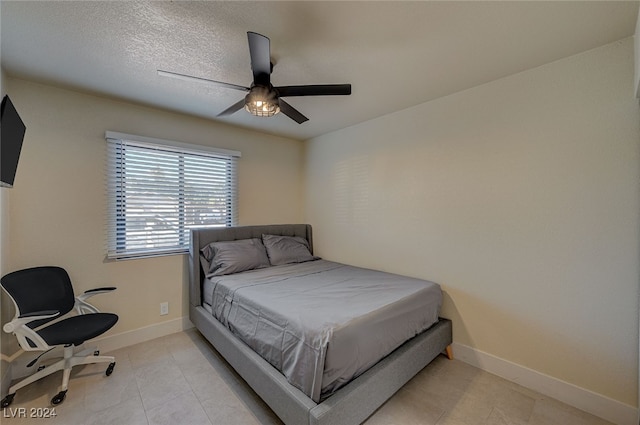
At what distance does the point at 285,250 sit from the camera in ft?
11.1

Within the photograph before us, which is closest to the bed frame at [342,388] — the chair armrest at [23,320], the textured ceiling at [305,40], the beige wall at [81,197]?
the beige wall at [81,197]

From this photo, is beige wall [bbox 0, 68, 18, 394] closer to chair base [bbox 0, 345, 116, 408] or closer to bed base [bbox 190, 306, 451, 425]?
chair base [bbox 0, 345, 116, 408]

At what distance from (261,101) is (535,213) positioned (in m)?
2.24

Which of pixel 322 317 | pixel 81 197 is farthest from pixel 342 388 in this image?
pixel 81 197

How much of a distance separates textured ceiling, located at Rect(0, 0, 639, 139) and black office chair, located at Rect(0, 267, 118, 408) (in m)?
1.67

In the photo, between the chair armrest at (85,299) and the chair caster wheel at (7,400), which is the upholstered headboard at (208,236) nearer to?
the chair armrest at (85,299)

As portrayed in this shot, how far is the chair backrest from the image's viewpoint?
1932 millimetres

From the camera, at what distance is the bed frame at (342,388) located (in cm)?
140

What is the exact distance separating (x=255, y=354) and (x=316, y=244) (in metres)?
2.25

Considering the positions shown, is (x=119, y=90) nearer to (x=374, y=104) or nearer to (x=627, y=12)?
(x=374, y=104)

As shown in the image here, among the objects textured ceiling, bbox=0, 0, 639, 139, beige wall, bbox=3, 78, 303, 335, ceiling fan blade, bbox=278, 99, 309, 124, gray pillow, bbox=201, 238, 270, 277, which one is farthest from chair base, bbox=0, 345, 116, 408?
ceiling fan blade, bbox=278, 99, 309, 124

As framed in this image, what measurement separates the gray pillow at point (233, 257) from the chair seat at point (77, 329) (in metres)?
0.91

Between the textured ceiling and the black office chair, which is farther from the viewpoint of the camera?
the black office chair

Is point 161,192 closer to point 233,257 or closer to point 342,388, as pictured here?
point 233,257
